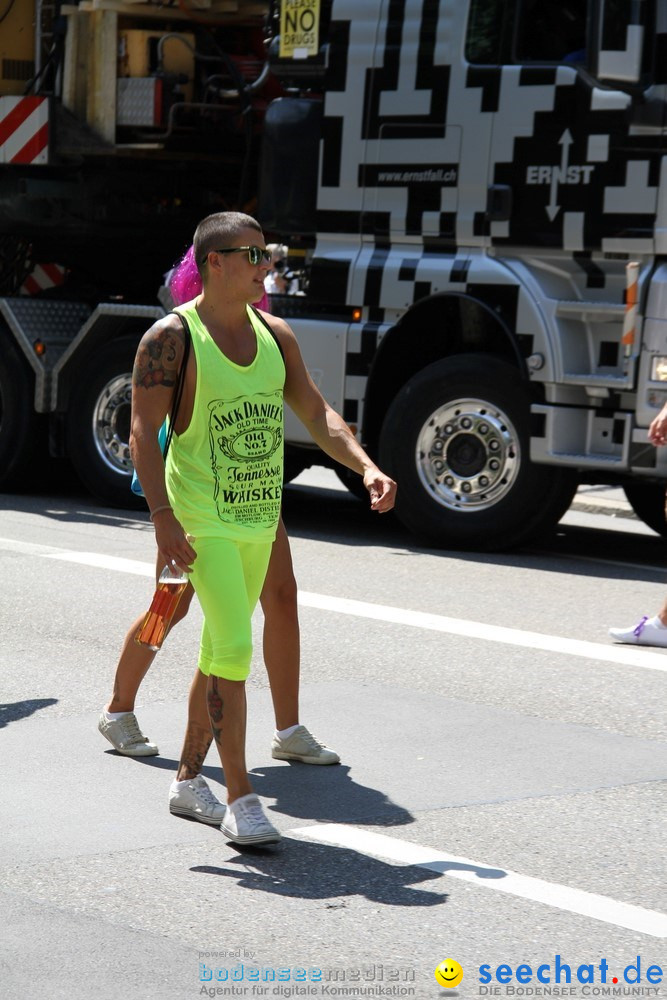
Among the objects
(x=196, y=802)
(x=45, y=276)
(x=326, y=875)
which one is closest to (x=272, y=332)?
(x=196, y=802)

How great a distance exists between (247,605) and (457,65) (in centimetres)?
607

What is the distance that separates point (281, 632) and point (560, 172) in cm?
496

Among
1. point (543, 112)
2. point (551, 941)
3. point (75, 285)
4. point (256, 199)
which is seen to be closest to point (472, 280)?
point (543, 112)

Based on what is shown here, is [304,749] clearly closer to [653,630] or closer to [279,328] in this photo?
[279,328]

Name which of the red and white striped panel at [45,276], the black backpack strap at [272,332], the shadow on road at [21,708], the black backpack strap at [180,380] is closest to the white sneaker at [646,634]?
the shadow on road at [21,708]

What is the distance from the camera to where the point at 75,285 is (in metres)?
13.5

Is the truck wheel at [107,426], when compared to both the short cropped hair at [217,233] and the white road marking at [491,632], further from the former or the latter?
the short cropped hair at [217,233]

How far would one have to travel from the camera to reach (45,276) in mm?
13562

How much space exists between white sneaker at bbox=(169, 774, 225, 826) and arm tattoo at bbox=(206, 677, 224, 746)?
0.25 m

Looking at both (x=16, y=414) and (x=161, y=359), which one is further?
(x=16, y=414)

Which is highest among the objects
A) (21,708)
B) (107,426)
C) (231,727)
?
(107,426)

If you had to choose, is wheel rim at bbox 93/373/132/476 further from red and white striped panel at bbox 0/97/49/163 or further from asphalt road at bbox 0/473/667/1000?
asphalt road at bbox 0/473/667/1000

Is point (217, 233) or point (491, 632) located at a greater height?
point (217, 233)

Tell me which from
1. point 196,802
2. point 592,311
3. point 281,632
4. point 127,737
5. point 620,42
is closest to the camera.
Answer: point 196,802
